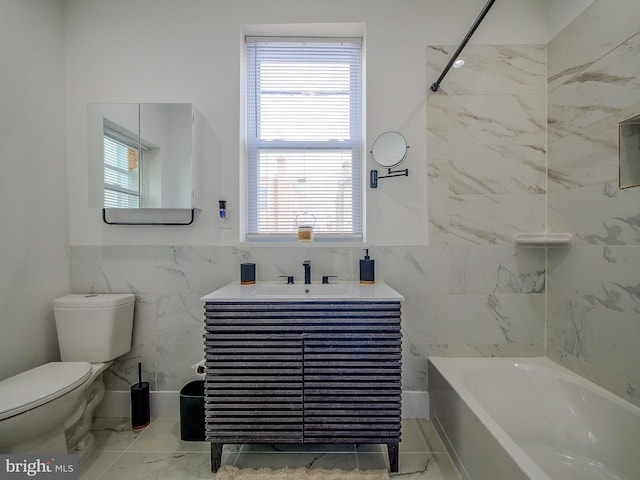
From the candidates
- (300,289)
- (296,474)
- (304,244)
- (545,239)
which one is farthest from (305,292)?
(545,239)

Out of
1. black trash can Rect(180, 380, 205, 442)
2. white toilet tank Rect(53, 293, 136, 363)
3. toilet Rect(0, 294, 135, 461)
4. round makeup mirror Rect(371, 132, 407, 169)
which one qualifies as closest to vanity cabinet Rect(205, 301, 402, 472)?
black trash can Rect(180, 380, 205, 442)

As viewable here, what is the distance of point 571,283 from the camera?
5.20 feet

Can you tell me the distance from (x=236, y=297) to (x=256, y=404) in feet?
1.73

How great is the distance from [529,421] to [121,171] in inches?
109

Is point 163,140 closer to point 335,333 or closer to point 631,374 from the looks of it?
point 335,333

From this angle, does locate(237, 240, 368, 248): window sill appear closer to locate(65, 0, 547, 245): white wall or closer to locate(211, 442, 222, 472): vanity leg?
locate(65, 0, 547, 245): white wall

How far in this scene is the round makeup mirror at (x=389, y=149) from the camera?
1724 millimetres

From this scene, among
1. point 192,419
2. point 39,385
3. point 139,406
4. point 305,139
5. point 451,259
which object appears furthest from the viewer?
point 305,139

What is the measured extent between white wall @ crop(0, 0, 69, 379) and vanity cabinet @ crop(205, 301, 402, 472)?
113cm

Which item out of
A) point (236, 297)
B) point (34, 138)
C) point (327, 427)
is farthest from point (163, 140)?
point (327, 427)

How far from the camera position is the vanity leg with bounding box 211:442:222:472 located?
1.37m

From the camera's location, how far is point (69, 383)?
1.31m

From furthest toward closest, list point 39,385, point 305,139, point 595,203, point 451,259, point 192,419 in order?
point 305,139 → point 451,259 → point 192,419 → point 595,203 → point 39,385

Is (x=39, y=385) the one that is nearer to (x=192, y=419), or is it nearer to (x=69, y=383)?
(x=69, y=383)
